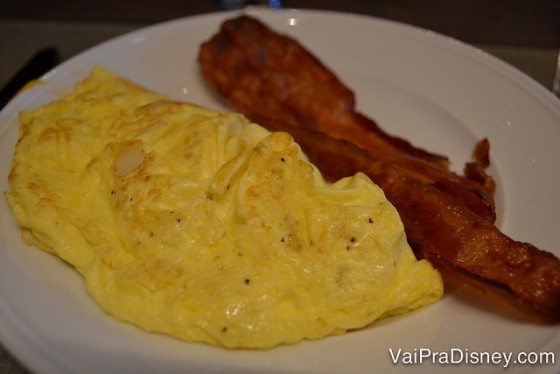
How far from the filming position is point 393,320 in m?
1.60

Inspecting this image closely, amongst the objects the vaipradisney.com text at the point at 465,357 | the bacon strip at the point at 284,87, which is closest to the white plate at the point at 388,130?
the vaipradisney.com text at the point at 465,357

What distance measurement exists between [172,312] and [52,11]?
114 inches

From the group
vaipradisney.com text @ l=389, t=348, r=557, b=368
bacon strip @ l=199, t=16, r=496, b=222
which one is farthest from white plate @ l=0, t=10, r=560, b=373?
bacon strip @ l=199, t=16, r=496, b=222

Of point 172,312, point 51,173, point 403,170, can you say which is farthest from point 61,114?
point 403,170

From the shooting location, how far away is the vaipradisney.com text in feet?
4.58

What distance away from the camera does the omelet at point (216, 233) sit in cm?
151

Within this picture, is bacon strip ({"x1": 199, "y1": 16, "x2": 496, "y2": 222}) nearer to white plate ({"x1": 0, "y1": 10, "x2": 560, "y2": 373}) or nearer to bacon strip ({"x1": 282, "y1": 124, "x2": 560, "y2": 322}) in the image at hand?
white plate ({"x1": 0, "y1": 10, "x2": 560, "y2": 373})

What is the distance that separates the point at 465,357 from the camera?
1461 mm

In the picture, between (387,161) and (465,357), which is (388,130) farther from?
(465,357)

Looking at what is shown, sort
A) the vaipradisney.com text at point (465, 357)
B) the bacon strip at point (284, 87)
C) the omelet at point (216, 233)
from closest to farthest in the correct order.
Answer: the vaipradisney.com text at point (465, 357), the omelet at point (216, 233), the bacon strip at point (284, 87)

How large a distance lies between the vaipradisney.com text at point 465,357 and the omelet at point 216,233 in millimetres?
133

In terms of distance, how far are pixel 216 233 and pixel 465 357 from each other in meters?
0.79

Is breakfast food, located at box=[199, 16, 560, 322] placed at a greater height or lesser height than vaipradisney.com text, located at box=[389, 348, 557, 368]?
greater

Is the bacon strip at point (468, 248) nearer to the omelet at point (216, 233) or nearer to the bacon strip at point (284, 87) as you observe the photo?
the omelet at point (216, 233)
